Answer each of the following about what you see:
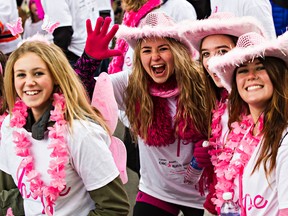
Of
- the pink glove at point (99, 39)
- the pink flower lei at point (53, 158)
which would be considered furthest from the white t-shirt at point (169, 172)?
the pink flower lei at point (53, 158)

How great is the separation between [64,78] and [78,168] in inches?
17.9

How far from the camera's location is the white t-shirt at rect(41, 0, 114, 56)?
6.15 meters

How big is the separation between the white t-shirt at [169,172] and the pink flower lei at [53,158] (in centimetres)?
92

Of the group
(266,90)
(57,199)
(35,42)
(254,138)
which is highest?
(35,42)

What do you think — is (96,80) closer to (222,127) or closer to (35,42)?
(35,42)

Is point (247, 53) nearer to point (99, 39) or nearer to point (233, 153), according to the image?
point (233, 153)

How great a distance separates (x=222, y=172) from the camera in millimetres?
3193

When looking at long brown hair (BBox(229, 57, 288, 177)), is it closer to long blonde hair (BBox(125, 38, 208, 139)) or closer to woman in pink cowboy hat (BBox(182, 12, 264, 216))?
woman in pink cowboy hat (BBox(182, 12, 264, 216))

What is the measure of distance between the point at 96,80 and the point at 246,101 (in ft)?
3.23

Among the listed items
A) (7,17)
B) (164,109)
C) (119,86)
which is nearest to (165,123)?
(164,109)

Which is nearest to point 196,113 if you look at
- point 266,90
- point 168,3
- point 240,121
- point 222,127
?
point 222,127

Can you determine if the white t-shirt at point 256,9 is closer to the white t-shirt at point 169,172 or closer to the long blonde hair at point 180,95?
the long blonde hair at point 180,95

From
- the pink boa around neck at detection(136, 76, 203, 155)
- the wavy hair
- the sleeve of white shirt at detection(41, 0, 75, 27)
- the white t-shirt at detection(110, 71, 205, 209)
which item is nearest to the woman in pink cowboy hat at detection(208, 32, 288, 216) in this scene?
the pink boa around neck at detection(136, 76, 203, 155)

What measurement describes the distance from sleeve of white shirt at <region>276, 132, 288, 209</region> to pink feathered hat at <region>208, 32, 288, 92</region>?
1.40 feet
